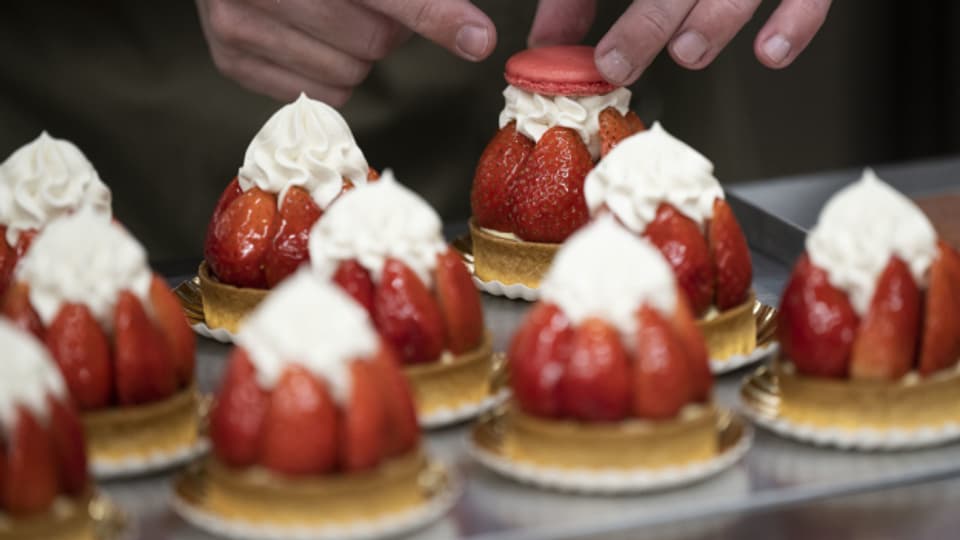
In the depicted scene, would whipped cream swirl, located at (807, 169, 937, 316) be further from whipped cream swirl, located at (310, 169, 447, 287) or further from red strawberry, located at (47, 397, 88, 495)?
red strawberry, located at (47, 397, 88, 495)

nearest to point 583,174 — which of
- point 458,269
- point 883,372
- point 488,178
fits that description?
point 488,178

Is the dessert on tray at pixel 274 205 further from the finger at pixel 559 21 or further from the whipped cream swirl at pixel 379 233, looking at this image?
the finger at pixel 559 21

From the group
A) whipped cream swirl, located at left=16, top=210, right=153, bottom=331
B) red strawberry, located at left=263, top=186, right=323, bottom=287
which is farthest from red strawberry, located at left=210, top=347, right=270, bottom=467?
red strawberry, located at left=263, top=186, right=323, bottom=287

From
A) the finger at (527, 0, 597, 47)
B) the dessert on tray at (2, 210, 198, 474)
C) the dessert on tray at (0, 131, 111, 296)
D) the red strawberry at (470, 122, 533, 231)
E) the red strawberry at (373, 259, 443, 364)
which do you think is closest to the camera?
the dessert on tray at (2, 210, 198, 474)

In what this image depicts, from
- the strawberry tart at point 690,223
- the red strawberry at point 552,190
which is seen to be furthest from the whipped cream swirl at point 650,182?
the red strawberry at point 552,190

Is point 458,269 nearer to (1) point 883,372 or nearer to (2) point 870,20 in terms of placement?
(1) point 883,372

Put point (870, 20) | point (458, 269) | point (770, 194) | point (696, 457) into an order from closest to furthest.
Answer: point (696, 457)
point (458, 269)
point (770, 194)
point (870, 20)
